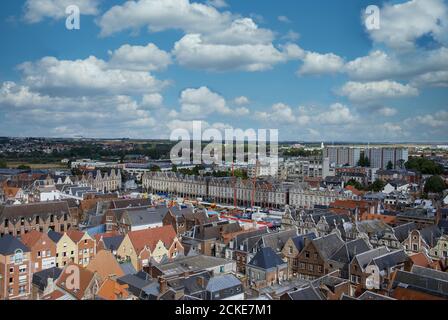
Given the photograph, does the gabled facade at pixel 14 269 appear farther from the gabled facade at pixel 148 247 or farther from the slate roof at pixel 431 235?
the slate roof at pixel 431 235

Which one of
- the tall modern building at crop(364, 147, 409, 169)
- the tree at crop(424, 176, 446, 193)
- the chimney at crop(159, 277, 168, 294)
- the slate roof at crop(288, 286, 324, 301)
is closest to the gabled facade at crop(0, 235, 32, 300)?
the chimney at crop(159, 277, 168, 294)

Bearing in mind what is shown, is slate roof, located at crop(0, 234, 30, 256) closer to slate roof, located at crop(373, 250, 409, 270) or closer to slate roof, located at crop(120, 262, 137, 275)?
slate roof, located at crop(120, 262, 137, 275)

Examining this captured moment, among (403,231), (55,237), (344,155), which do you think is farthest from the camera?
(344,155)

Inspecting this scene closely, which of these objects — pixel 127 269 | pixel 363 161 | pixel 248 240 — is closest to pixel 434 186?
pixel 363 161

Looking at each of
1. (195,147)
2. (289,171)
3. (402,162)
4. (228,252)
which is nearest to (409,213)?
(228,252)

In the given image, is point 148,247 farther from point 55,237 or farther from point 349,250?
point 349,250

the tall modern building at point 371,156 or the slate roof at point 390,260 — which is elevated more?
the tall modern building at point 371,156

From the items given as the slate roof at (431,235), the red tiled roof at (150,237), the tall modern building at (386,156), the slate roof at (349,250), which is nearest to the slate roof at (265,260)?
the slate roof at (349,250)
